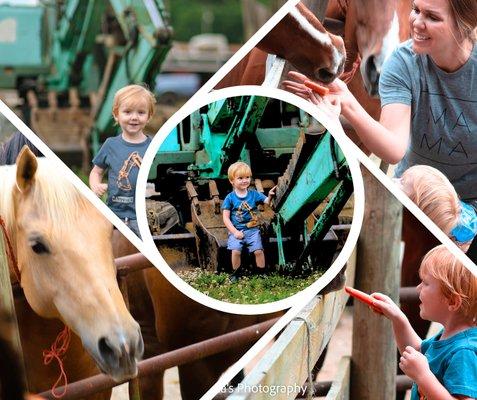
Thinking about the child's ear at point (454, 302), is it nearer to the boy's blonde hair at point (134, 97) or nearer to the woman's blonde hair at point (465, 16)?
the woman's blonde hair at point (465, 16)

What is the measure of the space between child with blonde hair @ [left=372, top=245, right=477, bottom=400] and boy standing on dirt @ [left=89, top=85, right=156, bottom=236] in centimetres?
56

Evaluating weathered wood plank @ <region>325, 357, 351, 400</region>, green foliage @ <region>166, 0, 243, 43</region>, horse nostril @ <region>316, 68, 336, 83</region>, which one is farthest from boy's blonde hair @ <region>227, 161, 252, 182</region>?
green foliage @ <region>166, 0, 243, 43</region>

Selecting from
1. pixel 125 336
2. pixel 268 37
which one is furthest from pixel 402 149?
pixel 125 336

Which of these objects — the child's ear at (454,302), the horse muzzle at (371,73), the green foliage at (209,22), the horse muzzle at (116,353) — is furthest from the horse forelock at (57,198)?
the green foliage at (209,22)

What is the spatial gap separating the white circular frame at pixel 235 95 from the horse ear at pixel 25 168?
0.62 feet

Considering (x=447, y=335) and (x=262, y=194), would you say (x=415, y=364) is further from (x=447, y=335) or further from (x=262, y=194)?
(x=262, y=194)

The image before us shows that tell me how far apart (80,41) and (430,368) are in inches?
150

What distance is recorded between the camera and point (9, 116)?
1818 mm

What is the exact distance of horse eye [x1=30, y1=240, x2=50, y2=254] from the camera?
5.95 feet

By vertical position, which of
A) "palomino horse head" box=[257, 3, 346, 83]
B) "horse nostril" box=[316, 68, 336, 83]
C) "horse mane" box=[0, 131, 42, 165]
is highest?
"palomino horse head" box=[257, 3, 346, 83]

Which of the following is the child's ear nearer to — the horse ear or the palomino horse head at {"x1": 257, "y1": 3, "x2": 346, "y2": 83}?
the palomino horse head at {"x1": 257, "y1": 3, "x2": 346, "y2": 83}

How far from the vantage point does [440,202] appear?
1.87 metres

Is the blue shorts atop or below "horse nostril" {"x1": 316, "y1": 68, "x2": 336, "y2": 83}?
below

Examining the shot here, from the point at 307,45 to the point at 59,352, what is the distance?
74 centimetres
